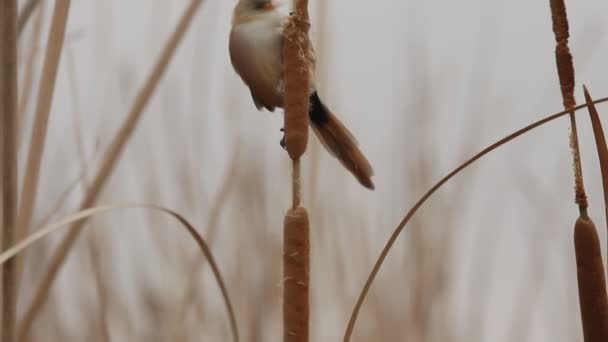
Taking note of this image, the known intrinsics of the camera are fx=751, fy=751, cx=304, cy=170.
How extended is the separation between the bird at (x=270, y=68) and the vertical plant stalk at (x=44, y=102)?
0.32ft

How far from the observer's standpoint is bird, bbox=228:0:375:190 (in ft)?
1.28

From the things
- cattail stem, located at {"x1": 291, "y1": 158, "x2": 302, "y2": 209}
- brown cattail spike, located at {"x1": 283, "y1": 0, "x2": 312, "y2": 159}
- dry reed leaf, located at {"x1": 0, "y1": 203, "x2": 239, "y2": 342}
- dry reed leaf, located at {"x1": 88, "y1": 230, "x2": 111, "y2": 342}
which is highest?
brown cattail spike, located at {"x1": 283, "y1": 0, "x2": 312, "y2": 159}

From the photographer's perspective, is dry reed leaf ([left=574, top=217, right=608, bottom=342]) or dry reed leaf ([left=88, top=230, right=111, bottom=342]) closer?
dry reed leaf ([left=574, top=217, right=608, bottom=342])

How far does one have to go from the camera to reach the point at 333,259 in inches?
31.0

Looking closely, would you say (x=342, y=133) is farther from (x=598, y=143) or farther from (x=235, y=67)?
(x=598, y=143)

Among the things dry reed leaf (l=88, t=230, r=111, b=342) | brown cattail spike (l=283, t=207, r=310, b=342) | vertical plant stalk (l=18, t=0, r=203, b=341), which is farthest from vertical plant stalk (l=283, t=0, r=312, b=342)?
dry reed leaf (l=88, t=230, r=111, b=342)

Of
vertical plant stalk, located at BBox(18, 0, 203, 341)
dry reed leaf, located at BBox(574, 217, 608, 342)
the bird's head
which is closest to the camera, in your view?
dry reed leaf, located at BBox(574, 217, 608, 342)

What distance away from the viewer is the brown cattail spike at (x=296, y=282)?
9.7 inches

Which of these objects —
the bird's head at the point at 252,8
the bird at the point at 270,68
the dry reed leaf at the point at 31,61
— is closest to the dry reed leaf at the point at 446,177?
the bird at the point at 270,68

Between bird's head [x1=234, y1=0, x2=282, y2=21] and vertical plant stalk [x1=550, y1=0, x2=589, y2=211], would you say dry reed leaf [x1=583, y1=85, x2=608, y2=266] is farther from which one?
bird's head [x1=234, y1=0, x2=282, y2=21]

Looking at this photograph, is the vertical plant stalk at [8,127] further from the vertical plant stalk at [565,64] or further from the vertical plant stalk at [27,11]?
the vertical plant stalk at [565,64]

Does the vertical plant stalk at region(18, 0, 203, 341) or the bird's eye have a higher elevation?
the bird's eye

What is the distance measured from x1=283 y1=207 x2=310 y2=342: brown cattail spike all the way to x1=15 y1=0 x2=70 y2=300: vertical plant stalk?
0.17m

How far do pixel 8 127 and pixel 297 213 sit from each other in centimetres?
15
